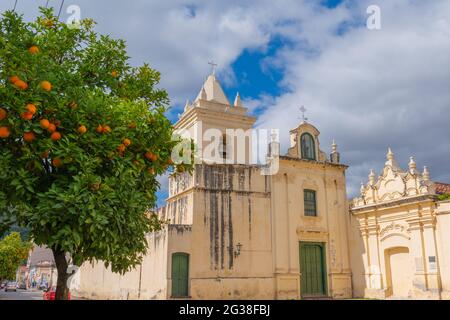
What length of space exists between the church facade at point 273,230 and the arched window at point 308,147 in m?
0.06

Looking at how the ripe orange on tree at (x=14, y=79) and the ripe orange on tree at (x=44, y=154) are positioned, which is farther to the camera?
the ripe orange on tree at (x=44, y=154)

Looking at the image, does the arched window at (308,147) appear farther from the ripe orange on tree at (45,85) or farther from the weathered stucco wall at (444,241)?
the ripe orange on tree at (45,85)

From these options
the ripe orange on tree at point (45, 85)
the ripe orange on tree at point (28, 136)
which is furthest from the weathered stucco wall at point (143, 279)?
the ripe orange on tree at point (45, 85)

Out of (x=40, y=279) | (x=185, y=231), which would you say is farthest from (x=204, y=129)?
(x=40, y=279)

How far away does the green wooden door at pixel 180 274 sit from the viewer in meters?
19.5

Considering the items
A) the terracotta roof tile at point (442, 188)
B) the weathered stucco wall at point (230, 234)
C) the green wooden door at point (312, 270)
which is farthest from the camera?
the green wooden door at point (312, 270)

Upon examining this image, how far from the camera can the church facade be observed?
1989 centimetres

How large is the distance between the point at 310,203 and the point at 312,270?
139 inches

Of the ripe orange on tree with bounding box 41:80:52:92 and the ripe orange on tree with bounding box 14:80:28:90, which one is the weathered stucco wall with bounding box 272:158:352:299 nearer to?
the ripe orange on tree with bounding box 41:80:52:92

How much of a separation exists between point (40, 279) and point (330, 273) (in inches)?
2206

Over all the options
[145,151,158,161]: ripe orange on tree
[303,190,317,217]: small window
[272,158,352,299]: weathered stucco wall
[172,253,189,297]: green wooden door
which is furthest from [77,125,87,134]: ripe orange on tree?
[303,190,317,217]: small window

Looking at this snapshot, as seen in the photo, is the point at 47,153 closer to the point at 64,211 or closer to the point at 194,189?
the point at 64,211

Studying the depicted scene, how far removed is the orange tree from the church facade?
12.4 m

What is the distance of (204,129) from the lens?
23875 millimetres
